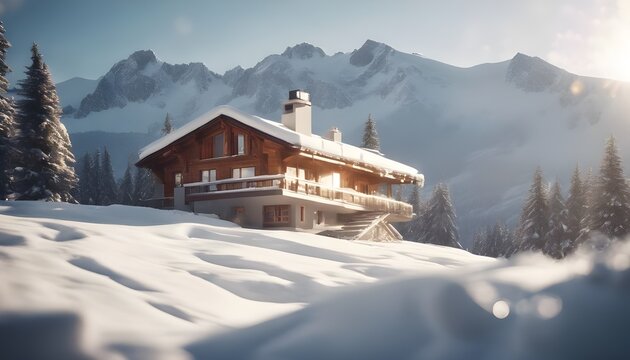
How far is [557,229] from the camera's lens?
50.6 metres

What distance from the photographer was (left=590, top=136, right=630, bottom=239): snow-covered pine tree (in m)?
41.1

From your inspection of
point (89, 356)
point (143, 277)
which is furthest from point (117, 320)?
point (143, 277)

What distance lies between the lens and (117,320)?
524 cm

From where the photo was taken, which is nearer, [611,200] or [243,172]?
[243,172]

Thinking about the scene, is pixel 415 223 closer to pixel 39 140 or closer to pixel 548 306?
pixel 39 140

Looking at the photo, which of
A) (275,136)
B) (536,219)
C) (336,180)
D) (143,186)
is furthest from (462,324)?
(143,186)

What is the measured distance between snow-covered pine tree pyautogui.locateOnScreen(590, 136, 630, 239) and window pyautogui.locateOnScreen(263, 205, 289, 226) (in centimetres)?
2672

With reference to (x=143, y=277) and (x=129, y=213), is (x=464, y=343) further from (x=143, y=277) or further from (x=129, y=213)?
(x=129, y=213)

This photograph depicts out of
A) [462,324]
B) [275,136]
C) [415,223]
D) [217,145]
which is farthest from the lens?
[415,223]

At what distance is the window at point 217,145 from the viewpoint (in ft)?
100

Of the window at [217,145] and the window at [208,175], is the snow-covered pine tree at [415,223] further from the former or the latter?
the window at [217,145]

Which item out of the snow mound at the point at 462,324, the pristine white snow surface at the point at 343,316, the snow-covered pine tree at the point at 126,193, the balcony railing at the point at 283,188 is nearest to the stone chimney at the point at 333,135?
the balcony railing at the point at 283,188

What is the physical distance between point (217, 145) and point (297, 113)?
16.5 feet

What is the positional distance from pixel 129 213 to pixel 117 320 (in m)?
16.4
